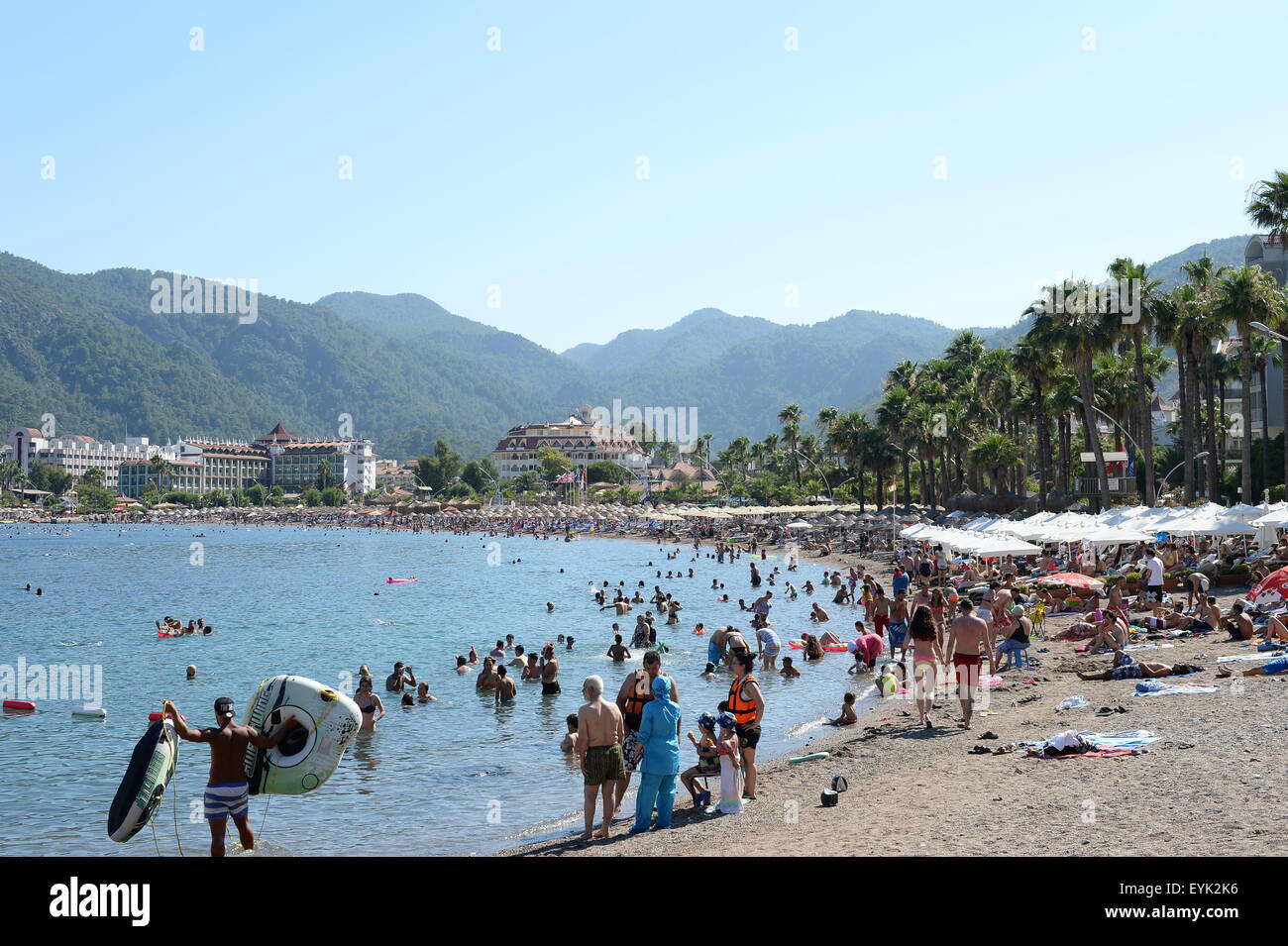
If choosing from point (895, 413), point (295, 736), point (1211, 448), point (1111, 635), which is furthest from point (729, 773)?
point (895, 413)

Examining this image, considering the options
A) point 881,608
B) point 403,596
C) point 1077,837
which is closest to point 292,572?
point 403,596

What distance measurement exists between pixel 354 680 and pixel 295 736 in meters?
15.4

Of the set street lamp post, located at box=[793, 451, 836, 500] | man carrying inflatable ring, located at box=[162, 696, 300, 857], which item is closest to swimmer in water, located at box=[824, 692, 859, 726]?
man carrying inflatable ring, located at box=[162, 696, 300, 857]

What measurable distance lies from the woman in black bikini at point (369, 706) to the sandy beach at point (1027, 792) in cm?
580

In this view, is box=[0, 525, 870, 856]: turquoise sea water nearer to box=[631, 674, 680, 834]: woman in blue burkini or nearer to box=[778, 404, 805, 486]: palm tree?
box=[631, 674, 680, 834]: woman in blue burkini

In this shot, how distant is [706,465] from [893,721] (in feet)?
567

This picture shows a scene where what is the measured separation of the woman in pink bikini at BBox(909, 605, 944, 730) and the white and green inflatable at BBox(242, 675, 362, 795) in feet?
22.2

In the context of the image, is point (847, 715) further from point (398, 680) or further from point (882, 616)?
point (398, 680)

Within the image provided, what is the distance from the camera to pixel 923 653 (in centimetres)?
1295

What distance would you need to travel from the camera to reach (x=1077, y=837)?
7586mm

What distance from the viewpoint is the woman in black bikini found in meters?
17.4
